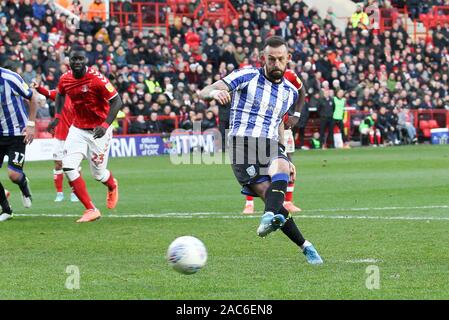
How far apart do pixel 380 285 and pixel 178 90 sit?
28.2m

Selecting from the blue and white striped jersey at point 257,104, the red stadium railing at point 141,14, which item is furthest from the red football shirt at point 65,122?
the red stadium railing at point 141,14

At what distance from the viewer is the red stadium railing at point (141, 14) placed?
41.7 meters

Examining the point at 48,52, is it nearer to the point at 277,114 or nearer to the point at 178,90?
the point at 178,90

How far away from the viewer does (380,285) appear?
8.70 metres

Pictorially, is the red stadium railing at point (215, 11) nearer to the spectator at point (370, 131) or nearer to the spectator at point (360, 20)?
the spectator at point (360, 20)

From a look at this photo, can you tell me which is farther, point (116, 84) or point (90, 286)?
point (116, 84)

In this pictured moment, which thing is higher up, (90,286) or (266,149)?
(266,149)

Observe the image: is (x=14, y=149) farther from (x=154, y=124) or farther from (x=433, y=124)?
(x=433, y=124)

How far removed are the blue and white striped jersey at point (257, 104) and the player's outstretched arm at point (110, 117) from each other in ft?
12.5

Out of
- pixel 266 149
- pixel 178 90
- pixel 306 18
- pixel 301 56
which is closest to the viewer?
pixel 266 149

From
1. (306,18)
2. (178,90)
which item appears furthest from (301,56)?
(178,90)

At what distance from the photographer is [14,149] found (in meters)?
15.6

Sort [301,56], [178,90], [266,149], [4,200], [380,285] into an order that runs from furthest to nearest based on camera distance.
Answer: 1. [301,56]
2. [178,90]
3. [4,200]
4. [266,149]
5. [380,285]

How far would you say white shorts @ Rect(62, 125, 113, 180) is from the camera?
1521 cm
